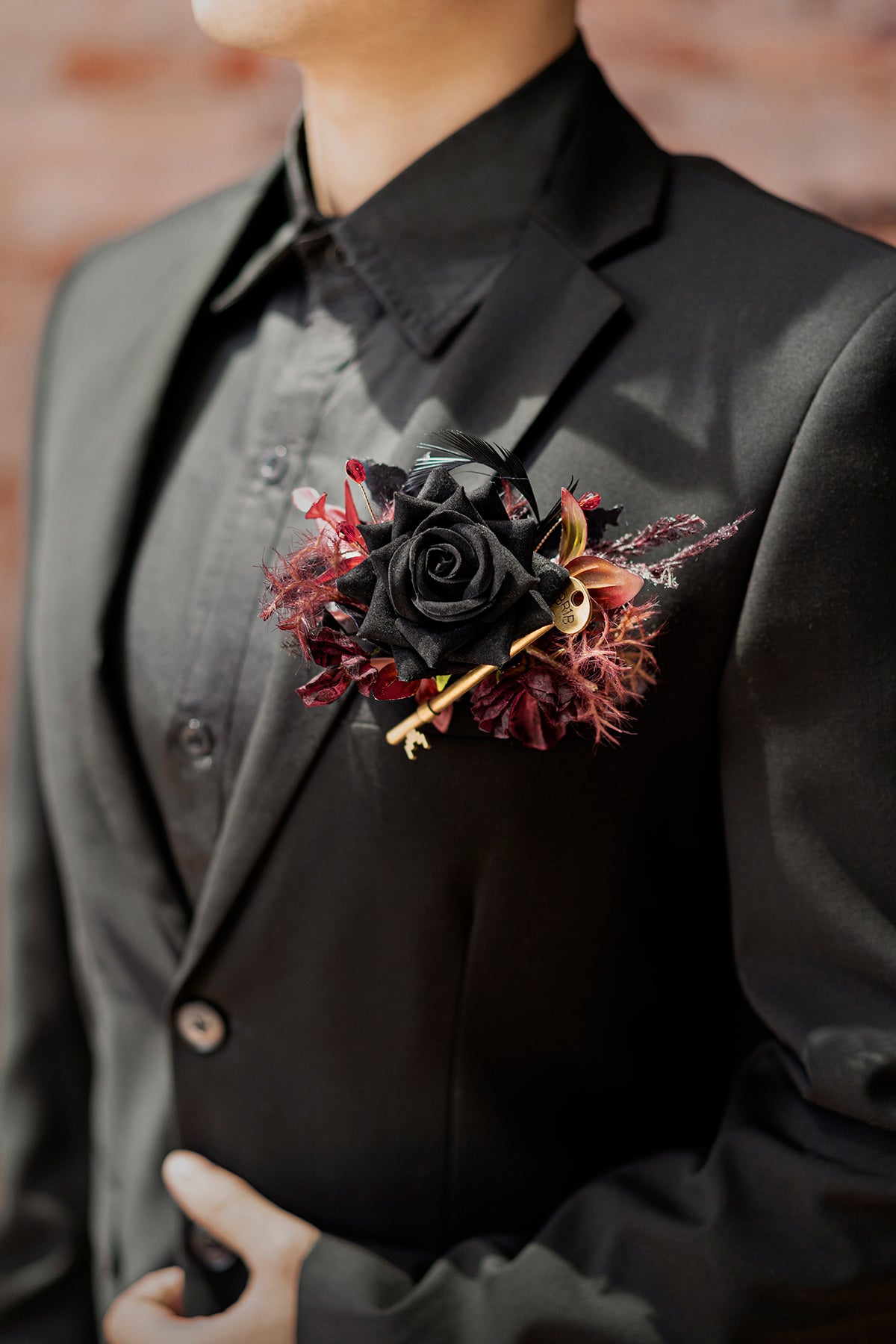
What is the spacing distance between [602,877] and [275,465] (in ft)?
1.21

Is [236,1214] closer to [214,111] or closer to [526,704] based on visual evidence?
[526,704]

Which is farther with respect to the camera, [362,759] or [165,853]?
[165,853]

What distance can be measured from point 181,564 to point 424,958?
0.35 m

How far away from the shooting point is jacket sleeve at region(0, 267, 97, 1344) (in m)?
1.03

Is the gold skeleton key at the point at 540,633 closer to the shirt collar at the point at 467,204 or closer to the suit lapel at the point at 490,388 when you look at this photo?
the suit lapel at the point at 490,388

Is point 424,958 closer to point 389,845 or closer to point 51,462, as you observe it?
point 389,845

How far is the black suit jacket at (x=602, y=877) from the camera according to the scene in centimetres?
68

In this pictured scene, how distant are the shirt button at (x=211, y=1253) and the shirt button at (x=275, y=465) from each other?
577 millimetres

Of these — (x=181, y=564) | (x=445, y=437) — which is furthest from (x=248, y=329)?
(x=445, y=437)

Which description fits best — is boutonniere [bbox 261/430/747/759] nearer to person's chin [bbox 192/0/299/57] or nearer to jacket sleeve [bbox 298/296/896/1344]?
jacket sleeve [bbox 298/296/896/1344]

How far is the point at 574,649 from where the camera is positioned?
621mm

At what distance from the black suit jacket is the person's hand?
0.02 m

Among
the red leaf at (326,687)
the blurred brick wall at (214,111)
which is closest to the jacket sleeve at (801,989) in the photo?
the red leaf at (326,687)

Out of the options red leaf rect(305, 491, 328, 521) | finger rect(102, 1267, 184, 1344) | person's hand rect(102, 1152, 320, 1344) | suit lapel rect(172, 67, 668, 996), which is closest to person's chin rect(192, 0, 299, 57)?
suit lapel rect(172, 67, 668, 996)
